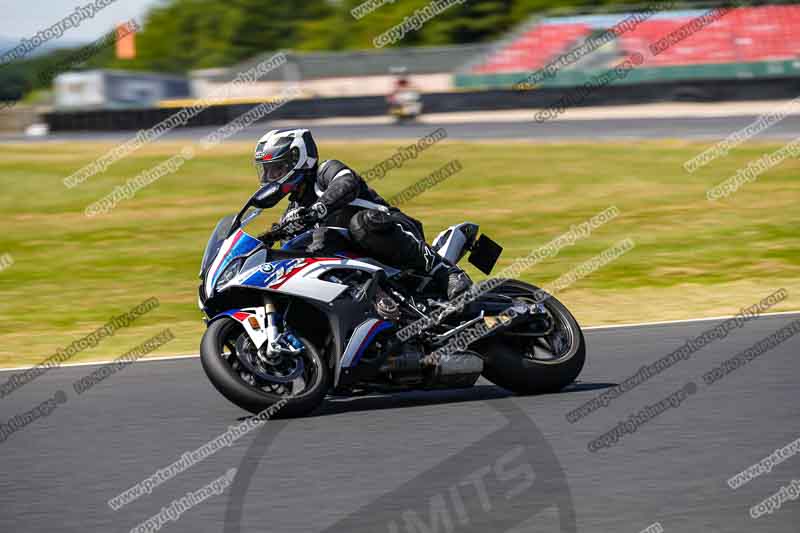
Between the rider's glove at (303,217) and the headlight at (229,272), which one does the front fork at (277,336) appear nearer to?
the headlight at (229,272)

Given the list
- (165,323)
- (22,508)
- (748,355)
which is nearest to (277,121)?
(165,323)

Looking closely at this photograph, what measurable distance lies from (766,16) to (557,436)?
149 feet

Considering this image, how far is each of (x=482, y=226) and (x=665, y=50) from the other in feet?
102

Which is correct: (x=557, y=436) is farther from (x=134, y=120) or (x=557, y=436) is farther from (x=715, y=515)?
(x=134, y=120)

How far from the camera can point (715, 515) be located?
A: 5395mm

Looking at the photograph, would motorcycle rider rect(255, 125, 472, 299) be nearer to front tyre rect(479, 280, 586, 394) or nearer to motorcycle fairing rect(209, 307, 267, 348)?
front tyre rect(479, 280, 586, 394)

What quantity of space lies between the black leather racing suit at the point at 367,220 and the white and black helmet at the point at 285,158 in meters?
0.17

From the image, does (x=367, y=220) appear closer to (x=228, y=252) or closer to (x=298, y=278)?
(x=298, y=278)

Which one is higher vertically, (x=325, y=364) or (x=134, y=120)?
(x=325, y=364)

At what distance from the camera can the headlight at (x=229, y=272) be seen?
7302 millimetres

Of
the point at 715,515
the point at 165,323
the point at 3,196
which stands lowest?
the point at 3,196

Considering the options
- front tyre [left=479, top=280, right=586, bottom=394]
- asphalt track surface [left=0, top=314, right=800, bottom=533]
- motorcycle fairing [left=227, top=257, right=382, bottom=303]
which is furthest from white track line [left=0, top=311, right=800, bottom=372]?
motorcycle fairing [left=227, top=257, right=382, bottom=303]

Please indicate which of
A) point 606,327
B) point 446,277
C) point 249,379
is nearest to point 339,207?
point 446,277

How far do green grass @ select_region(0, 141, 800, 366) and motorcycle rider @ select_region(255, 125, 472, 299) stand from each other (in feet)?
11.3
